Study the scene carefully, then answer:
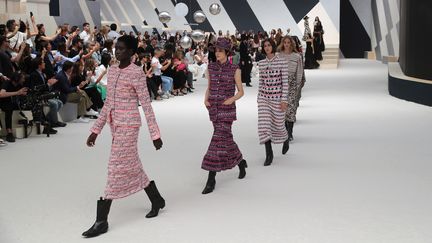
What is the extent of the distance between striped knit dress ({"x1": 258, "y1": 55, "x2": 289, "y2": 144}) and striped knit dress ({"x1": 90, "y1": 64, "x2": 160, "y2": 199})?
2.61m

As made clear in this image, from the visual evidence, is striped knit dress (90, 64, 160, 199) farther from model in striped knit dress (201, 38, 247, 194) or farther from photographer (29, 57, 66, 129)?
photographer (29, 57, 66, 129)

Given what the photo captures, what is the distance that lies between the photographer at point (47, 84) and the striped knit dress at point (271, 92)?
390cm

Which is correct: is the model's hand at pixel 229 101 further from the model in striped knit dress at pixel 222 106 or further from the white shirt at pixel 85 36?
the white shirt at pixel 85 36

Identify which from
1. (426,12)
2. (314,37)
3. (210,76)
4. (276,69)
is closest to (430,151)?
(276,69)

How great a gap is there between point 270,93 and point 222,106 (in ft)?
4.22

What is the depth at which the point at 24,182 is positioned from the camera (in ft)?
22.0

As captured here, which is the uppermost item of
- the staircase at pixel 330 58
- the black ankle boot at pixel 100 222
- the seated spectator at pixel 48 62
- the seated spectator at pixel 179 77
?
the seated spectator at pixel 48 62

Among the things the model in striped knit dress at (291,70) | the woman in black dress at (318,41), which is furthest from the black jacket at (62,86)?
the woman in black dress at (318,41)

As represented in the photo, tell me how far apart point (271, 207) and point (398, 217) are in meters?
0.97

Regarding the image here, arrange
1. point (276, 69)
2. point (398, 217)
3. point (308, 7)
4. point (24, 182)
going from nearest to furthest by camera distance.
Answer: point (398, 217) → point (24, 182) → point (276, 69) → point (308, 7)

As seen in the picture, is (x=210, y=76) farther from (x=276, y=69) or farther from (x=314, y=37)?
(x=314, y=37)

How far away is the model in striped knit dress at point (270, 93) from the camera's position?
24.3ft

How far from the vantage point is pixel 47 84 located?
10.7 m

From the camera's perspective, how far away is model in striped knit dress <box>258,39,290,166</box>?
7.41 metres
